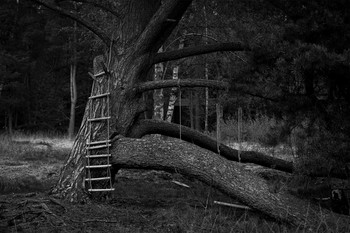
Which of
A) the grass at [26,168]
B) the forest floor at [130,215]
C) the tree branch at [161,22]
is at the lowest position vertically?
the grass at [26,168]

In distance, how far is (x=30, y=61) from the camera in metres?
26.5

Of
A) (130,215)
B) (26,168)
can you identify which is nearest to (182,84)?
(130,215)

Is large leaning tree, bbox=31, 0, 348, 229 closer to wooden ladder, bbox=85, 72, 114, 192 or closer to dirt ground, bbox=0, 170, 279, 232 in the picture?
wooden ladder, bbox=85, 72, 114, 192

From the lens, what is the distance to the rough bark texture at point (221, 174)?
4934mm

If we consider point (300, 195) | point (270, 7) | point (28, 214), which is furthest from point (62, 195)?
point (270, 7)

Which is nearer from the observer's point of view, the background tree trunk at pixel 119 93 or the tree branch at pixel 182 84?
the tree branch at pixel 182 84

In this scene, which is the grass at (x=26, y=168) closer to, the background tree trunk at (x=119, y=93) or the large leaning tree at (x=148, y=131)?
the background tree trunk at (x=119, y=93)

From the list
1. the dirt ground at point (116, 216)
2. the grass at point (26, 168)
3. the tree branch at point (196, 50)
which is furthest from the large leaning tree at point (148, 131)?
the grass at point (26, 168)

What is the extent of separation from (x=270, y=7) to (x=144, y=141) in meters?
2.08

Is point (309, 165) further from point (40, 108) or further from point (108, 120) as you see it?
point (40, 108)

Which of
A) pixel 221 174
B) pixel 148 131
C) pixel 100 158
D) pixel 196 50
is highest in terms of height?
pixel 196 50

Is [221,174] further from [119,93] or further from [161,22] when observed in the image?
[161,22]

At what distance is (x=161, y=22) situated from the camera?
20.4 ft

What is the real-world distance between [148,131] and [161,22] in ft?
4.86
